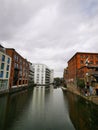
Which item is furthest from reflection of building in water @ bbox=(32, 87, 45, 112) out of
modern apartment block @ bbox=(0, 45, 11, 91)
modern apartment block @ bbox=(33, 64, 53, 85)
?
modern apartment block @ bbox=(33, 64, 53, 85)

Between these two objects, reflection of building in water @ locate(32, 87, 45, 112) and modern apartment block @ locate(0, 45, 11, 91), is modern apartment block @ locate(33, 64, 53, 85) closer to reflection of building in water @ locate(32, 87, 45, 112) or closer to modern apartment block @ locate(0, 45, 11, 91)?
modern apartment block @ locate(0, 45, 11, 91)

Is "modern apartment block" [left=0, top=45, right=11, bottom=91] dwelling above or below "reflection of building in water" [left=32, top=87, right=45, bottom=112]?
above

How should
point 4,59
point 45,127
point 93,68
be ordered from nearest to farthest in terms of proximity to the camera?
point 45,127 → point 93,68 → point 4,59

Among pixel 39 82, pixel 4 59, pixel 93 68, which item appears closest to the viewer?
pixel 93 68

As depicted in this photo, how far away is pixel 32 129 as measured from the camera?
13.2 metres

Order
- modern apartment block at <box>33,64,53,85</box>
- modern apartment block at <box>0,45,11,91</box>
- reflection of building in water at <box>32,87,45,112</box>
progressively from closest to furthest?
reflection of building in water at <box>32,87,45,112</box> → modern apartment block at <box>0,45,11,91</box> → modern apartment block at <box>33,64,53,85</box>

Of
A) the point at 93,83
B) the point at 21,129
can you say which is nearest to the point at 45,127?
the point at 21,129

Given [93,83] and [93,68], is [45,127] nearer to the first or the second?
[93,83]

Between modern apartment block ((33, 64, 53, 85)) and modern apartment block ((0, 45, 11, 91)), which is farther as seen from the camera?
modern apartment block ((33, 64, 53, 85))

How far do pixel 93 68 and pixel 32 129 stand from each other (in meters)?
31.8

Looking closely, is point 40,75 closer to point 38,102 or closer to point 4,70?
point 4,70

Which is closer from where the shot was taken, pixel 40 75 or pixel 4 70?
pixel 4 70

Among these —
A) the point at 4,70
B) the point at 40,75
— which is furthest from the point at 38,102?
the point at 40,75

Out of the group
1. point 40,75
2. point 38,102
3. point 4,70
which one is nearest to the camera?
point 38,102
